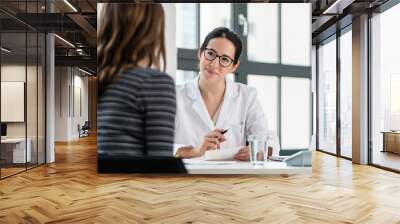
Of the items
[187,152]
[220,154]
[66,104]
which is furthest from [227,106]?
[66,104]

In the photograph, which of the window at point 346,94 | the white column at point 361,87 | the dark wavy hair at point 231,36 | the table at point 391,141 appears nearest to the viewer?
the dark wavy hair at point 231,36

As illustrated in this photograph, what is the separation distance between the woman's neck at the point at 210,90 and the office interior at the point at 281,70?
0.21m

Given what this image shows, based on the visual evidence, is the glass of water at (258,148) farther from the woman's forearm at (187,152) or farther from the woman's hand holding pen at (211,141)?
the woman's forearm at (187,152)

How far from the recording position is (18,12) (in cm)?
652

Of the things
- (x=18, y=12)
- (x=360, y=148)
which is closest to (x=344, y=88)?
(x=360, y=148)

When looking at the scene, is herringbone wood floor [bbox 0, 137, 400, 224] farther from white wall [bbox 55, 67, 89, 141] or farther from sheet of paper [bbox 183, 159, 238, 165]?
white wall [bbox 55, 67, 89, 141]

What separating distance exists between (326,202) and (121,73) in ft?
11.4

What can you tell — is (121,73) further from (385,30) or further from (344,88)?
(344,88)

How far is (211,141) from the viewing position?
620cm

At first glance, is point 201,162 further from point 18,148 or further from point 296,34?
point 18,148

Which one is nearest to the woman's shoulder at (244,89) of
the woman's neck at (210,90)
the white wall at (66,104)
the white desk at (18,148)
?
the woman's neck at (210,90)

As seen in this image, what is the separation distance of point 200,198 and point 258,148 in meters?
1.85

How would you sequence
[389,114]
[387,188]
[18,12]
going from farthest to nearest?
[389,114], [18,12], [387,188]

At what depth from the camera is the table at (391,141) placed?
700cm
